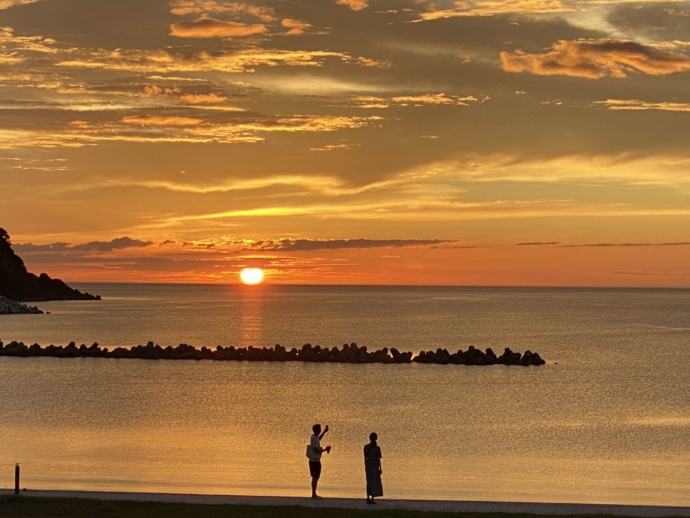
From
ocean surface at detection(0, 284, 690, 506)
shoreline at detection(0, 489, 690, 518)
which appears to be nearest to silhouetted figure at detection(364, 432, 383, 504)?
shoreline at detection(0, 489, 690, 518)

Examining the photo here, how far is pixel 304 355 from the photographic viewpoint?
91000 millimetres

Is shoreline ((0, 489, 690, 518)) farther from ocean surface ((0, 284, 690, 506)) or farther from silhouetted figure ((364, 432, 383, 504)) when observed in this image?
ocean surface ((0, 284, 690, 506))

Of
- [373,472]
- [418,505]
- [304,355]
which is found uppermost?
[304,355]

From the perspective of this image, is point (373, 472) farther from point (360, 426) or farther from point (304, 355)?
point (304, 355)

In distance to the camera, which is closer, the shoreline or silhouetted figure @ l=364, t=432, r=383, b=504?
the shoreline

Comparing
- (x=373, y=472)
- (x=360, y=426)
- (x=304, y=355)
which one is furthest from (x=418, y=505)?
(x=304, y=355)

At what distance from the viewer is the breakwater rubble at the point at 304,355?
288 ft

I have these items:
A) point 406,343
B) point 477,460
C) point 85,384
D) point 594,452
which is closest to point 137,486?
point 477,460

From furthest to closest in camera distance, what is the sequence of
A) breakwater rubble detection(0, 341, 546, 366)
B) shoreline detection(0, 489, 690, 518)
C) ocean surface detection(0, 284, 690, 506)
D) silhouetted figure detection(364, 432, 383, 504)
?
breakwater rubble detection(0, 341, 546, 366), ocean surface detection(0, 284, 690, 506), silhouetted figure detection(364, 432, 383, 504), shoreline detection(0, 489, 690, 518)

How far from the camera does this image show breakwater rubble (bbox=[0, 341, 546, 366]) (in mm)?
Answer: 87750

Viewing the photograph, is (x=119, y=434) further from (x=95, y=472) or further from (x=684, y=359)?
(x=684, y=359)

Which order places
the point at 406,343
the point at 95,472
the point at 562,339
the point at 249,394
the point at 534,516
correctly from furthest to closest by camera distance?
the point at 562,339 → the point at 406,343 → the point at 249,394 → the point at 95,472 → the point at 534,516

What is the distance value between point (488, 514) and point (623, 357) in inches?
3137

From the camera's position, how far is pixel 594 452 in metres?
42.5
